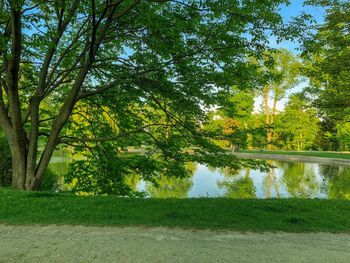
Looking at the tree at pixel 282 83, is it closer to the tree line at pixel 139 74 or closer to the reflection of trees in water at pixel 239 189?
the reflection of trees in water at pixel 239 189

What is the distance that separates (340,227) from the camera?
19.0 ft

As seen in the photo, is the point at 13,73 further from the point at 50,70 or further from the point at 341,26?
the point at 341,26

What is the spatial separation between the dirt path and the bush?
Answer: 22.0ft

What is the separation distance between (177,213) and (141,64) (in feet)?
15.1

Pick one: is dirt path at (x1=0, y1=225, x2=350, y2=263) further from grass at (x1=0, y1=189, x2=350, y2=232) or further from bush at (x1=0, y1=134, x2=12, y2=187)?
bush at (x1=0, y1=134, x2=12, y2=187)

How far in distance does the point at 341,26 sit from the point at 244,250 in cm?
1522

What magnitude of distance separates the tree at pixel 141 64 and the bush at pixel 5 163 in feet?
5.47

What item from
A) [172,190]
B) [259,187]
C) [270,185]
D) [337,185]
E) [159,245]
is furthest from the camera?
[270,185]

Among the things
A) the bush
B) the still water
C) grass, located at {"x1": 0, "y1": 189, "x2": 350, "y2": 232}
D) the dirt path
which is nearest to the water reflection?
the still water

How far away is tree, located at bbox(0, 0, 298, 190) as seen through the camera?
25.8 ft

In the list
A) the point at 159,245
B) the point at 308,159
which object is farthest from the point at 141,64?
the point at 308,159

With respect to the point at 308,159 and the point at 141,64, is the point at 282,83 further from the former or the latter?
the point at 141,64

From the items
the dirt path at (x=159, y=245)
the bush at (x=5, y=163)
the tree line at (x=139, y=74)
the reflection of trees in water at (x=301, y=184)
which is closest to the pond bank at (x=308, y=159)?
the reflection of trees in water at (x=301, y=184)

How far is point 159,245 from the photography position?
457 cm
